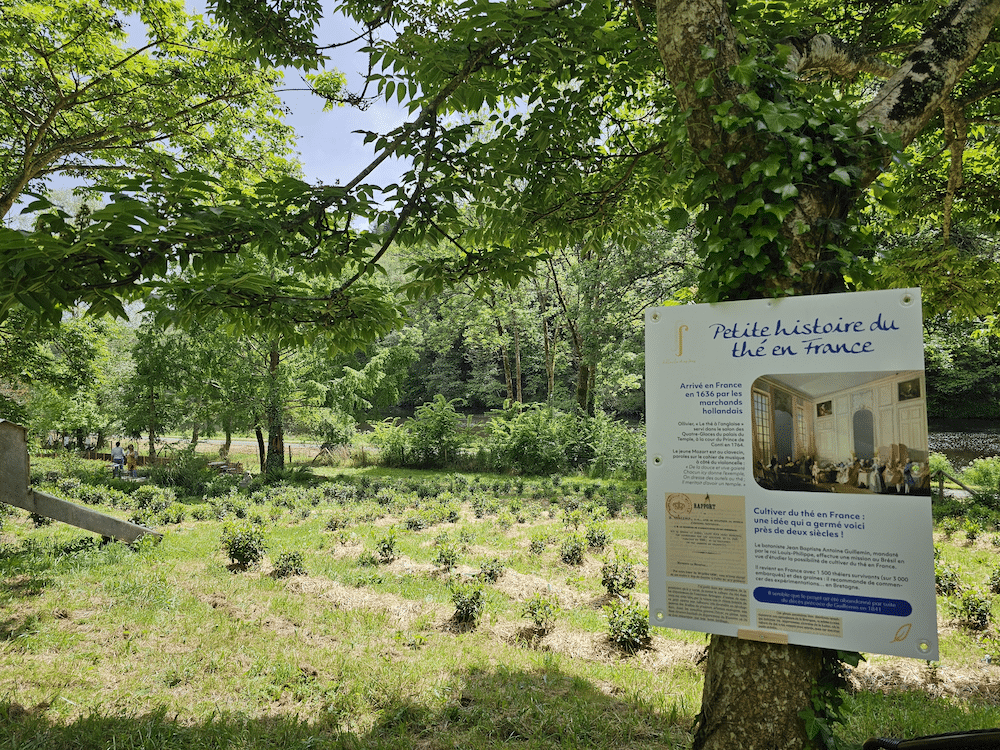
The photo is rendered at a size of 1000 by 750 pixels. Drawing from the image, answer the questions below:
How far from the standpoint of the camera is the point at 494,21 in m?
2.91

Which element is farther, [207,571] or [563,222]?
[207,571]

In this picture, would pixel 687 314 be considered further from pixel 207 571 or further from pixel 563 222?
pixel 207 571

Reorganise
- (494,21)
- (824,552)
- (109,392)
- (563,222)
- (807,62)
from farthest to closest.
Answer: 1. (109,392)
2. (563,222)
3. (807,62)
4. (494,21)
5. (824,552)

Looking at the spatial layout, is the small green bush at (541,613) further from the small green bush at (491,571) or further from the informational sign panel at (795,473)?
the informational sign panel at (795,473)

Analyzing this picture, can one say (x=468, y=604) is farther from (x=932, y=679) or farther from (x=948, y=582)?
(x=948, y=582)

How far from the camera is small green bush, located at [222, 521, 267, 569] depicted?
7422 mm

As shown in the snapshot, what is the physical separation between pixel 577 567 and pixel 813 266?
19.8 feet

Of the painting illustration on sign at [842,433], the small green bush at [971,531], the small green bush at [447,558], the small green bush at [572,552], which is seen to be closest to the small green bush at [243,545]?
the small green bush at [447,558]

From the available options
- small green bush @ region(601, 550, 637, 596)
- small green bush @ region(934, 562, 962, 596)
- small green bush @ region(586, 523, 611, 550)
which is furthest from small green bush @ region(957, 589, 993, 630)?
small green bush @ region(586, 523, 611, 550)

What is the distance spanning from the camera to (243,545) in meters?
7.42

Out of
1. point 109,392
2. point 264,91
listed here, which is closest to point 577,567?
point 264,91

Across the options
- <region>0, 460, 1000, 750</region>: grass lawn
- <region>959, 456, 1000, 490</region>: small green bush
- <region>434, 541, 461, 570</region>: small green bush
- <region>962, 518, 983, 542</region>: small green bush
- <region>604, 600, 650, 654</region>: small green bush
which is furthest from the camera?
<region>959, 456, 1000, 490</region>: small green bush

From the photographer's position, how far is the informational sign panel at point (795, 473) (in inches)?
83.2

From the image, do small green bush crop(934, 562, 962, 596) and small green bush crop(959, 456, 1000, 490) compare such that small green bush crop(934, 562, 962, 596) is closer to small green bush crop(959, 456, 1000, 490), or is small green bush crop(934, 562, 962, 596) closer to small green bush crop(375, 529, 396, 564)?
small green bush crop(375, 529, 396, 564)
